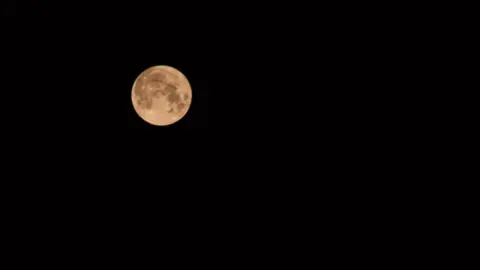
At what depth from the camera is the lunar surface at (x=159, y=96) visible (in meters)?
2.00

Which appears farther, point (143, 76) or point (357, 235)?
point (357, 235)

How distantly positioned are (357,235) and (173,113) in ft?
4.64

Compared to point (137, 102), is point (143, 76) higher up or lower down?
higher up

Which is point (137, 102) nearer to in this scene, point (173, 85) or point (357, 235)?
point (173, 85)

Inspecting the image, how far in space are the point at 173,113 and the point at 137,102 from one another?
0.72 ft

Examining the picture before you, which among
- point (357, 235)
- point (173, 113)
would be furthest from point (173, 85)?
point (357, 235)

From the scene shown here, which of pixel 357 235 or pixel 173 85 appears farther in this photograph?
pixel 357 235

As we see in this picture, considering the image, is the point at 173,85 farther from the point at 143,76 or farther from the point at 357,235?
the point at 357,235

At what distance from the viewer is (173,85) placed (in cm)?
206

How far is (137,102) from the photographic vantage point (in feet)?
6.66

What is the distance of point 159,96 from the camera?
1.99 m

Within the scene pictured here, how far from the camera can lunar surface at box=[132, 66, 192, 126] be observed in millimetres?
2000

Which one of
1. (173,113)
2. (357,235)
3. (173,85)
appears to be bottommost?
(357,235)

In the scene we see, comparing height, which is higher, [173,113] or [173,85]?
[173,85]
